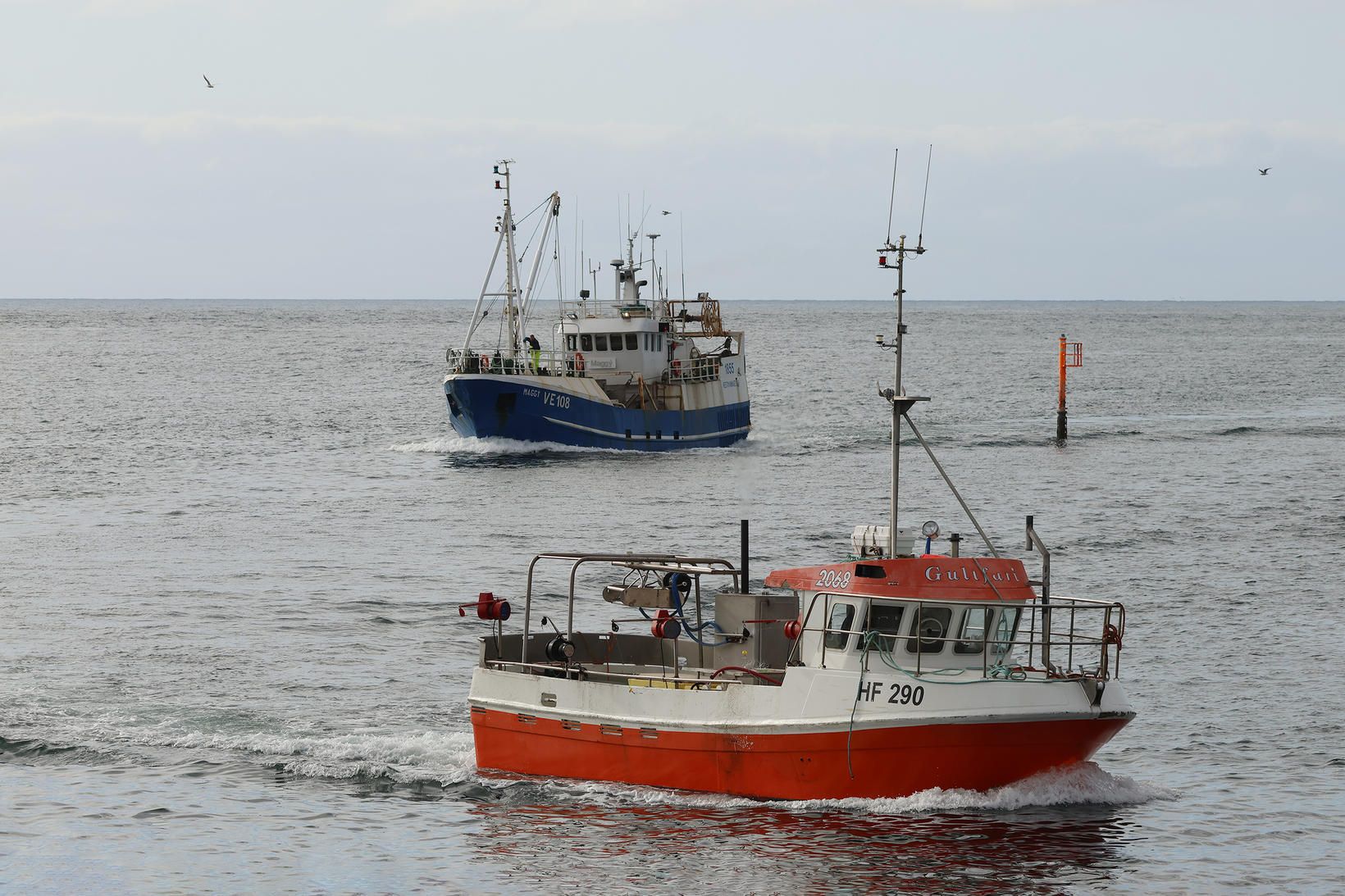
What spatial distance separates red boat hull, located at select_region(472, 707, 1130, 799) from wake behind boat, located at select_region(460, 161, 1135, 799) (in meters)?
0.02

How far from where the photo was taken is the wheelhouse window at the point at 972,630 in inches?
873

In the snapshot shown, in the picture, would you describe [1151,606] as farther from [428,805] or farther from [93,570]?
[93,570]

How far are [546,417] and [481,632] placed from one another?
107ft

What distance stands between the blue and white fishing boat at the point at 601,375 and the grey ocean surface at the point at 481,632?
59.8 inches

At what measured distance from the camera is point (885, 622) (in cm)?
2217

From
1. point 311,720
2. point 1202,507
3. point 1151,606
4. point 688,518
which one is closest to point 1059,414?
point 1202,507

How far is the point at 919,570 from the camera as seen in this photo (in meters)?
21.9

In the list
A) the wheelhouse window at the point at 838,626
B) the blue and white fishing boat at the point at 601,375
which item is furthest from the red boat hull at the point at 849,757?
the blue and white fishing boat at the point at 601,375

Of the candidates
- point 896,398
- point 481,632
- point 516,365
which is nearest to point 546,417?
point 516,365

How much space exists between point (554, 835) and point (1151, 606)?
1977cm

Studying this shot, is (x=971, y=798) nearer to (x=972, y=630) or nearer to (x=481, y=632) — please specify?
(x=972, y=630)

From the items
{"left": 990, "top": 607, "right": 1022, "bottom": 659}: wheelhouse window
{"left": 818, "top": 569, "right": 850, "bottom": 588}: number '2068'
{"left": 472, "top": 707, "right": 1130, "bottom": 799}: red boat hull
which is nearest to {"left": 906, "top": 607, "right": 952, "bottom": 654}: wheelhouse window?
{"left": 990, "top": 607, "right": 1022, "bottom": 659}: wheelhouse window

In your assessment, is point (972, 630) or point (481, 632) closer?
point (972, 630)

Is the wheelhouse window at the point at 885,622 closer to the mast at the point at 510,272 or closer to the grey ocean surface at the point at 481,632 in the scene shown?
the grey ocean surface at the point at 481,632
